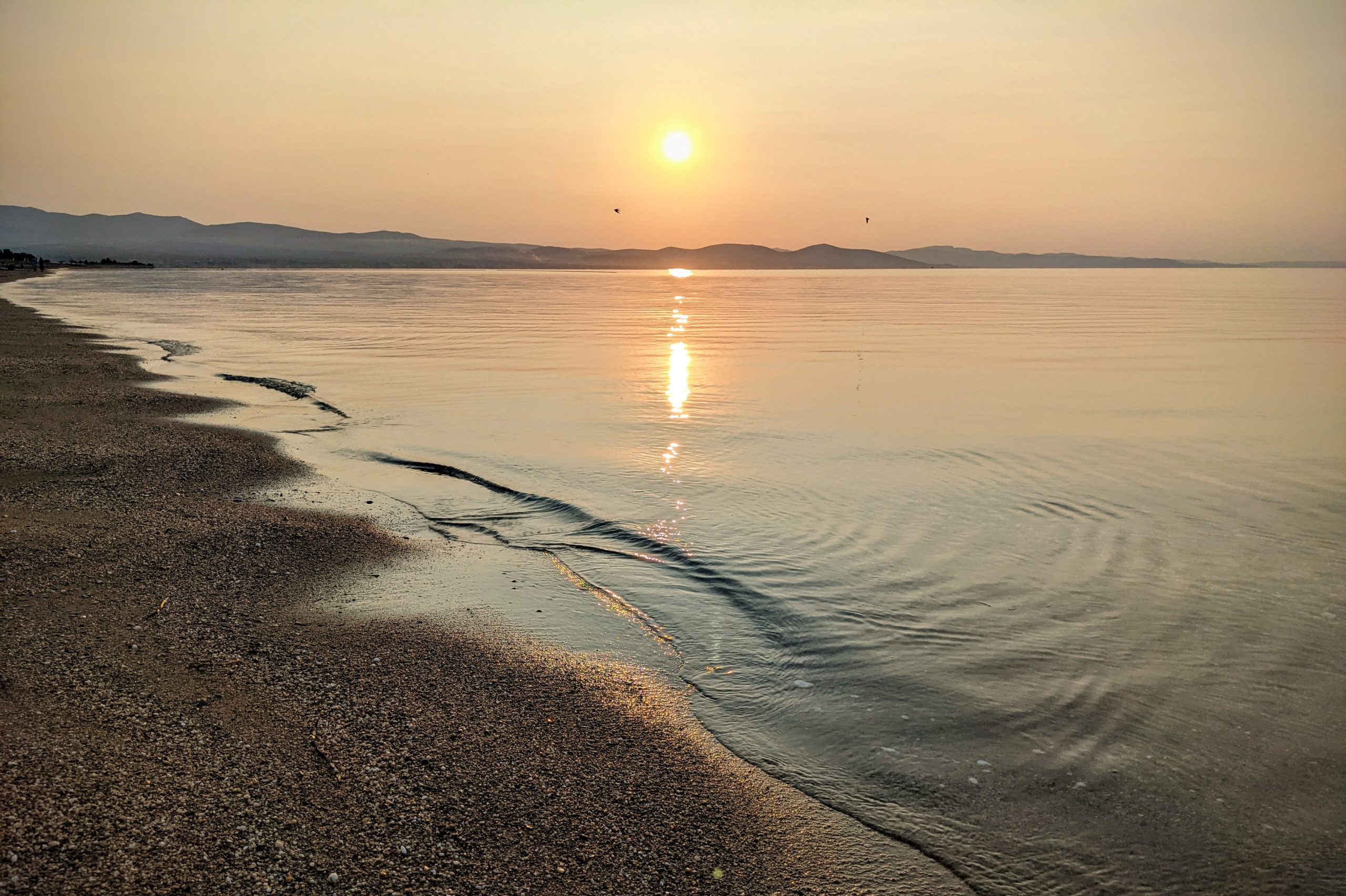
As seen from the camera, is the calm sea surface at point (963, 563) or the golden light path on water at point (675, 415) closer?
the calm sea surface at point (963, 563)

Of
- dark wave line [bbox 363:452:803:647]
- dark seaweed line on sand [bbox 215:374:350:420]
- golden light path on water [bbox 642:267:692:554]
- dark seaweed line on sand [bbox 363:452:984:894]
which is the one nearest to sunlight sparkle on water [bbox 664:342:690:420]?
golden light path on water [bbox 642:267:692:554]

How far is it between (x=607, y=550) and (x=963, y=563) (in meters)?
4.05

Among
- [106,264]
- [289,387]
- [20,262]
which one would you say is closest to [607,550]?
[289,387]

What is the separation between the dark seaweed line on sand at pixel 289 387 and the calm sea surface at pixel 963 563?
1.11ft

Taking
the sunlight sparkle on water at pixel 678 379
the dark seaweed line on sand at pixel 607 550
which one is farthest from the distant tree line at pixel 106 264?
the dark seaweed line on sand at pixel 607 550

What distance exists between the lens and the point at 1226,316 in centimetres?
5222

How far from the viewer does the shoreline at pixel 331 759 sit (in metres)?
A: 4.26

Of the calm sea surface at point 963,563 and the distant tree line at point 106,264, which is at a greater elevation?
the distant tree line at point 106,264

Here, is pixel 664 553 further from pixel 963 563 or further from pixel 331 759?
pixel 331 759

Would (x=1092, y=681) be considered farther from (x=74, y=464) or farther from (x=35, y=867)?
(x=74, y=464)

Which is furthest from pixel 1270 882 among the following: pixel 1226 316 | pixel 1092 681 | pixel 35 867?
pixel 1226 316

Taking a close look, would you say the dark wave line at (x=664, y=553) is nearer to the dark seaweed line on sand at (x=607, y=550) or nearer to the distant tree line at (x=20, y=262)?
the dark seaweed line on sand at (x=607, y=550)

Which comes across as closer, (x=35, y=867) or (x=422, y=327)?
(x=35, y=867)

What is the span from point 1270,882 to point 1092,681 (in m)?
2.30
